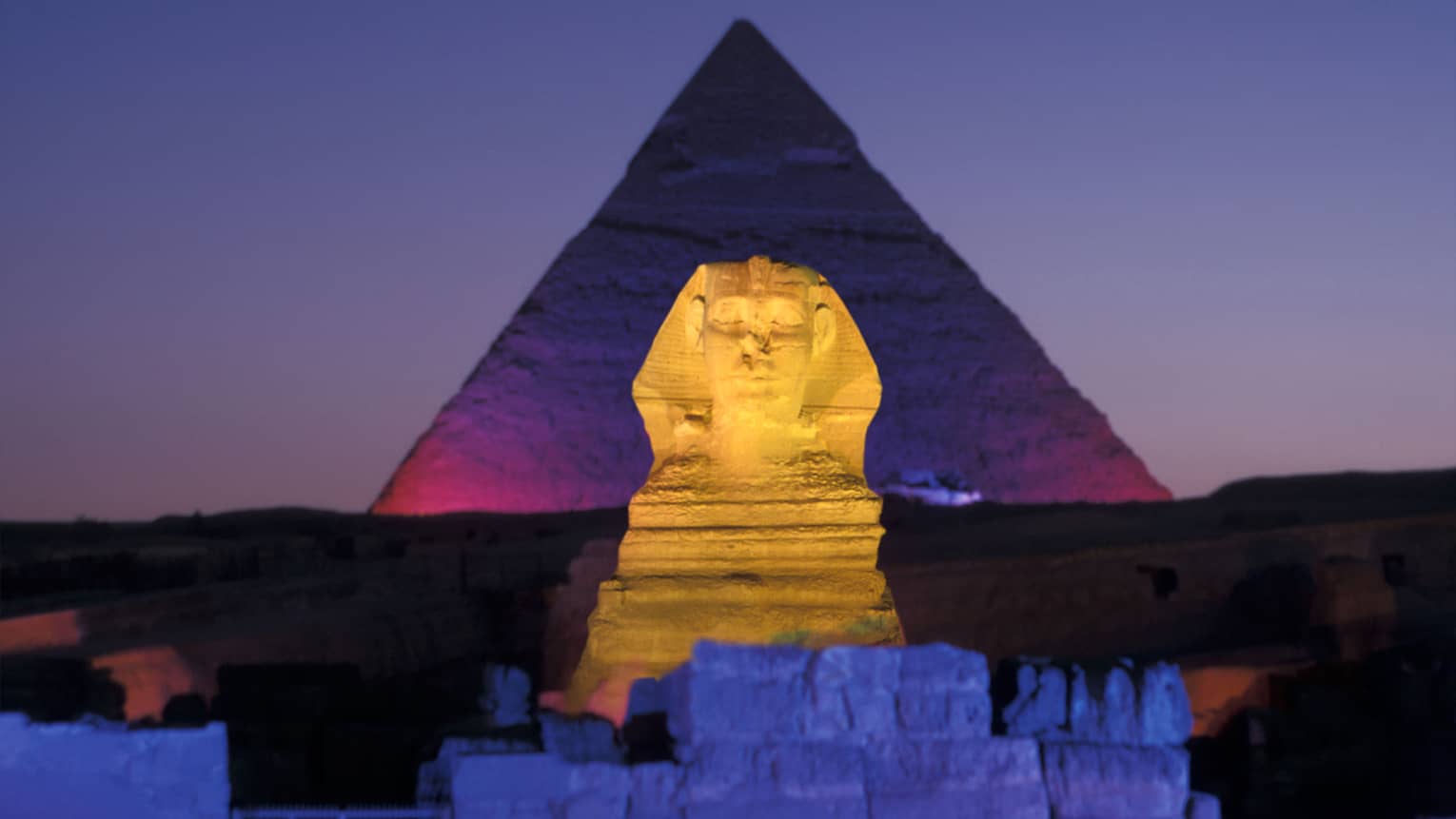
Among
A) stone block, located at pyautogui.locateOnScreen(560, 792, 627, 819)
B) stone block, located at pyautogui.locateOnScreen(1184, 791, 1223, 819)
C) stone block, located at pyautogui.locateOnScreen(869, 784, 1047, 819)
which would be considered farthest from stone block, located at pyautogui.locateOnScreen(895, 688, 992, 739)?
stone block, located at pyautogui.locateOnScreen(560, 792, 627, 819)

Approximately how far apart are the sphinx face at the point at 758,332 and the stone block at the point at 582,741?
1.82m

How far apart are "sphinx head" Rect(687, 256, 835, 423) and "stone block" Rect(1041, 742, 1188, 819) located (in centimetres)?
212

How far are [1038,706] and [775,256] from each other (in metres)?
54.8

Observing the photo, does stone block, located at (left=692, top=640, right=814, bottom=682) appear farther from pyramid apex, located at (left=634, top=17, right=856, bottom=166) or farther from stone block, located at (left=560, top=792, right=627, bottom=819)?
pyramid apex, located at (left=634, top=17, right=856, bottom=166)

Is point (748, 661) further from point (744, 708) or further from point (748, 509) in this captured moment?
point (748, 509)

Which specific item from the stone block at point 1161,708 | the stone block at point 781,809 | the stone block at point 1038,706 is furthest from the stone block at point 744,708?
the stone block at point 1161,708

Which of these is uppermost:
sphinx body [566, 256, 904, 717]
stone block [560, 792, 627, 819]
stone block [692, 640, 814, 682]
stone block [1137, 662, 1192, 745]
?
sphinx body [566, 256, 904, 717]

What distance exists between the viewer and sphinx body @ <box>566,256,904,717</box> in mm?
6238

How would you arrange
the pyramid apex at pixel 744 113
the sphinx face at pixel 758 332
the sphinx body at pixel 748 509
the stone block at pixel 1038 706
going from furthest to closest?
the pyramid apex at pixel 744 113, the sphinx face at pixel 758 332, the sphinx body at pixel 748 509, the stone block at pixel 1038 706

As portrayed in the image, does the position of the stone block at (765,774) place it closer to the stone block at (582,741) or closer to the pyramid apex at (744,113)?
the stone block at (582,741)

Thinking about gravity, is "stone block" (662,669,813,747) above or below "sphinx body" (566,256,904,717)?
below

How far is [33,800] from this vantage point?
505 centimetres

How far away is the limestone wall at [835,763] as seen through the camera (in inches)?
186

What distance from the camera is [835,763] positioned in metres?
4.73
